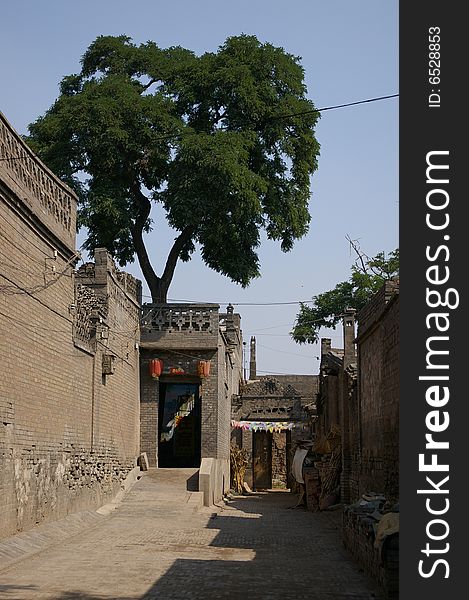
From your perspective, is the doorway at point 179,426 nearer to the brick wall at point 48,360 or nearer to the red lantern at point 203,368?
the red lantern at point 203,368

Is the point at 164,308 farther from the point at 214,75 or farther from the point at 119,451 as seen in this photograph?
the point at 214,75

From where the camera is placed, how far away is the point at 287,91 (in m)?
32.8

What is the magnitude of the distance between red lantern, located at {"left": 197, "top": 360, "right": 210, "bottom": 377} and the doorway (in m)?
1.77

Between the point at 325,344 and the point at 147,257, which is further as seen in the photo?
the point at 325,344

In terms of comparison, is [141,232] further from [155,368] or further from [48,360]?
[48,360]

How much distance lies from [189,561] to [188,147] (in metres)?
18.0

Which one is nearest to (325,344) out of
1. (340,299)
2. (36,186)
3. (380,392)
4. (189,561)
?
(340,299)

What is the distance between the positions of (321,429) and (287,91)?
38.9ft

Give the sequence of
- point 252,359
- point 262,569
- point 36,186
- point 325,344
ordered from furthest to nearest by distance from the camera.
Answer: point 252,359 < point 325,344 < point 36,186 < point 262,569

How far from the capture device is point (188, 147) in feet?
96.8

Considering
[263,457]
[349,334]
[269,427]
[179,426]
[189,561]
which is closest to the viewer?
[189,561]

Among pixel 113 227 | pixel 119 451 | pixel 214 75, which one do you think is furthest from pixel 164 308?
pixel 214 75

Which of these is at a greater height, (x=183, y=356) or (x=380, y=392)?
(x=183, y=356)

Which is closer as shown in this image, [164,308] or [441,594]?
[441,594]
